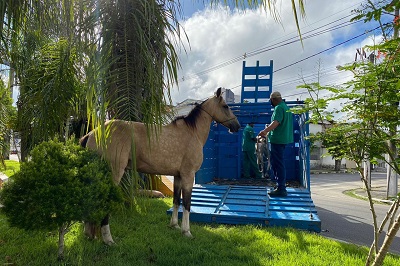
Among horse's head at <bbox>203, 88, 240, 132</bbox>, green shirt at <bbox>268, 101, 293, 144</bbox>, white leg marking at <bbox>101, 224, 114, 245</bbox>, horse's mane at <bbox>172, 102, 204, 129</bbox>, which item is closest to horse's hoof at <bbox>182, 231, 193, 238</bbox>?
white leg marking at <bbox>101, 224, 114, 245</bbox>

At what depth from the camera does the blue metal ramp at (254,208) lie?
13.8 ft

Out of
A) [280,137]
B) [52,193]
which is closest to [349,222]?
[280,137]

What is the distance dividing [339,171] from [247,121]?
20.8 meters

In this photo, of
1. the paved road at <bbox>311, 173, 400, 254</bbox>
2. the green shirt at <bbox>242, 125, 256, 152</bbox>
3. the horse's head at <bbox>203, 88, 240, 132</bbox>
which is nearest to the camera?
the horse's head at <bbox>203, 88, 240, 132</bbox>

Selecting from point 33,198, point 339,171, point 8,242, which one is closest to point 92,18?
point 33,198

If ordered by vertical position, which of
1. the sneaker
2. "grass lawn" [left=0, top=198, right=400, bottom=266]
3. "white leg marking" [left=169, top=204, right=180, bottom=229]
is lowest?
"grass lawn" [left=0, top=198, right=400, bottom=266]

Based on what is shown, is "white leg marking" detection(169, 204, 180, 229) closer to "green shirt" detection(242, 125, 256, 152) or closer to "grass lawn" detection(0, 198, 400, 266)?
"grass lawn" detection(0, 198, 400, 266)

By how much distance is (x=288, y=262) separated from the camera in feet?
9.43

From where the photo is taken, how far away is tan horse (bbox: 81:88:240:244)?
3.38 metres

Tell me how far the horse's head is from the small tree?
2.07 m

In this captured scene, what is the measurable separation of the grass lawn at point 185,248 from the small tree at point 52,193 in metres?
0.53

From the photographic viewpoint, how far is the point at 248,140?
25.7ft

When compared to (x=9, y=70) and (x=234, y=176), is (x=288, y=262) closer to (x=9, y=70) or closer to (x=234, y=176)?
(x=9, y=70)

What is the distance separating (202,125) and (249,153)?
386 centimetres
